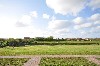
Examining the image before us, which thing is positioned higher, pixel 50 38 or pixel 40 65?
pixel 50 38

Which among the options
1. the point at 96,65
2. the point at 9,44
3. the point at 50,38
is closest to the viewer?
the point at 96,65

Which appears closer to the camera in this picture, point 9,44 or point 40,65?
point 40,65

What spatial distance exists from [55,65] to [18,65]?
345 cm

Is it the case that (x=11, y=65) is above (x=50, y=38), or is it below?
below

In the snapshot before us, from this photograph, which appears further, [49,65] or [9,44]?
[9,44]

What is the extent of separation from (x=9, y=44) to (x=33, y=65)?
44299 mm

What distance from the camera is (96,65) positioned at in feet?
59.3

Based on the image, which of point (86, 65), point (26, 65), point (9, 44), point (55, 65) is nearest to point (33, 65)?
point (26, 65)

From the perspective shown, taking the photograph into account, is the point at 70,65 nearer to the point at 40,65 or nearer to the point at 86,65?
the point at 86,65

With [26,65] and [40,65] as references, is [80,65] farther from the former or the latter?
[26,65]

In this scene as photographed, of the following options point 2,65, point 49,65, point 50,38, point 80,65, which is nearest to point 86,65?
point 80,65

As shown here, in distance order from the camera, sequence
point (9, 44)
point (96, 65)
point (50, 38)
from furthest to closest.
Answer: point (50, 38) < point (9, 44) < point (96, 65)

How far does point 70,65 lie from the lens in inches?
718

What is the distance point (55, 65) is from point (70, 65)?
1401 millimetres
